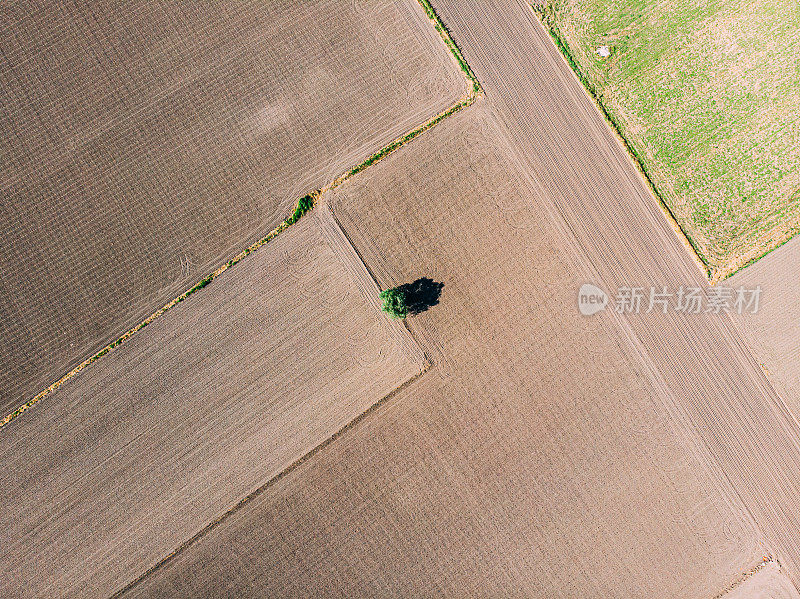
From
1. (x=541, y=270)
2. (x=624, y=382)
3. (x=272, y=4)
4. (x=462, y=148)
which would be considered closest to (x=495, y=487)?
(x=624, y=382)

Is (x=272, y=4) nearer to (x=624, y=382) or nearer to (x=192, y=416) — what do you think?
(x=192, y=416)

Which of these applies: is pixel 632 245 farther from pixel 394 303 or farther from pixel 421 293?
pixel 394 303

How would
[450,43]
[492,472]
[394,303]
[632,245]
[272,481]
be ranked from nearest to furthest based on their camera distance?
[394,303]
[272,481]
[492,472]
[632,245]
[450,43]

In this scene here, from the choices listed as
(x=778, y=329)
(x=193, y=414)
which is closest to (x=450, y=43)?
(x=778, y=329)

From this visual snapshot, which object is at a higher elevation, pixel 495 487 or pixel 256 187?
pixel 256 187

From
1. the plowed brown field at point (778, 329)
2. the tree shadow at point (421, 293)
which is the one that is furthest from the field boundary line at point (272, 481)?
the plowed brown field at point (778, 329)

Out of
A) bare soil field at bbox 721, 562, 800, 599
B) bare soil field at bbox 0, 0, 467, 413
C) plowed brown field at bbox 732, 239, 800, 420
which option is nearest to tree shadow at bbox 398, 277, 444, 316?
bare soil field at bbox 0, 0, 467, 413

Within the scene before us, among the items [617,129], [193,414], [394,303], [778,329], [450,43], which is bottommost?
[778,329]
